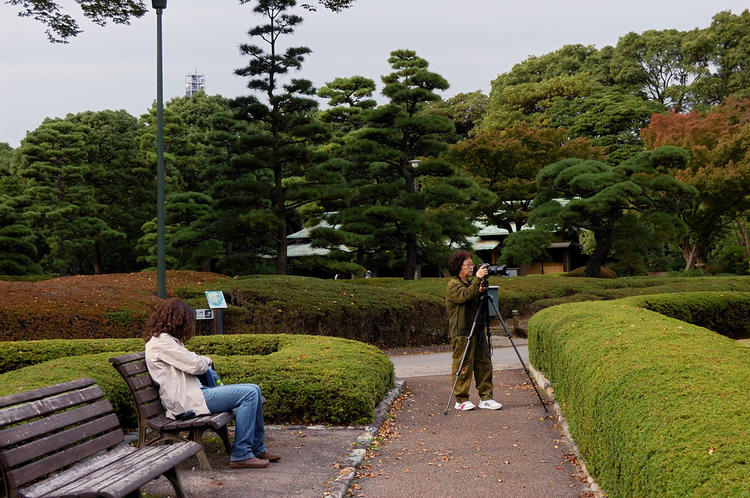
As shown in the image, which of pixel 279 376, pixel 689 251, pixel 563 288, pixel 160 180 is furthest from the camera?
pixel 689 251

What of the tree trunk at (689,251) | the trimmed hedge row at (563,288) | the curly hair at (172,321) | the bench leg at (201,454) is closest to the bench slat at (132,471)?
the bench leg at (201,454)

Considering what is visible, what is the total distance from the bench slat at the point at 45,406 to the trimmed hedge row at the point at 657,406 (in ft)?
10.2

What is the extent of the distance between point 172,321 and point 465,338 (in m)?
3.72

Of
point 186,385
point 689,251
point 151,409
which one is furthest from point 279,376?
point 689,251

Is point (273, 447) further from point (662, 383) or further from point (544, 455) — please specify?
point (662, 383)

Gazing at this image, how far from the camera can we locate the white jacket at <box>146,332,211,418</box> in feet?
16.9

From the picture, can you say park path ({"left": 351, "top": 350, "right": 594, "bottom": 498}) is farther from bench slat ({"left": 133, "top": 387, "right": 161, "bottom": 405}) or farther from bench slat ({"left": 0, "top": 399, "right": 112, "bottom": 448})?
bench slat ({"left": 0, "top": 399, "right": 112, "bottom": 448})

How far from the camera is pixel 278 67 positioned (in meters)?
21.8

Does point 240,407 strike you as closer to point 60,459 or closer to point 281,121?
point 60,459

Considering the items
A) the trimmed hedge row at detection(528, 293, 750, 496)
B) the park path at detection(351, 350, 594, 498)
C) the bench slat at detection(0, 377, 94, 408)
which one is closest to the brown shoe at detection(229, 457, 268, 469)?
the park path at detection(351, 350, 594, 498)

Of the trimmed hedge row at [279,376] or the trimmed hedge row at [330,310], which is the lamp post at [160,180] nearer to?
the trimmed hedge row at [330,310]

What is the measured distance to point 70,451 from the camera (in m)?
3.88

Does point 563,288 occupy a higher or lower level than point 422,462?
higher

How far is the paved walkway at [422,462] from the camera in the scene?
16.2 ft
